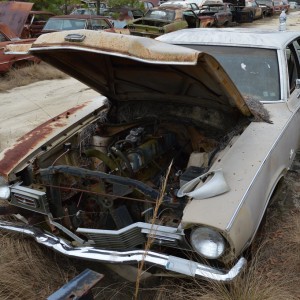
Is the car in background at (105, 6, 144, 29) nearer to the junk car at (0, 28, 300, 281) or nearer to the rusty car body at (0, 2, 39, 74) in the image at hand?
the rusty car body at (0, 2, 39, 74)

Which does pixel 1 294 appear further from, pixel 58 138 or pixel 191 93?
pixel 191 93

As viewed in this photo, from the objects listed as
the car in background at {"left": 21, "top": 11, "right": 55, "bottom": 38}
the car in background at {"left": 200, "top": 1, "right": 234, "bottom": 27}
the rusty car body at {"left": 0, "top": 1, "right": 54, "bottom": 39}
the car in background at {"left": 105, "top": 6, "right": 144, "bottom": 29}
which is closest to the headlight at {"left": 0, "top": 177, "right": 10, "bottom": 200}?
the rusty car body at {"left": 0, "top": 1, "right": 54, "bottom": 39}

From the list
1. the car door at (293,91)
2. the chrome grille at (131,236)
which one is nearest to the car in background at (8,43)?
the car door at (293,91)

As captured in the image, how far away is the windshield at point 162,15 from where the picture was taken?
589 inches

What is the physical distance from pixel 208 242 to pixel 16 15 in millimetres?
9216

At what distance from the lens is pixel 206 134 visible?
357 cm

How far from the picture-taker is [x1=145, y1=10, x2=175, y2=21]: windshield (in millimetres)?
14961

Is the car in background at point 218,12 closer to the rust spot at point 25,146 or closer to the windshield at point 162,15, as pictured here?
the windshield at point 162,15

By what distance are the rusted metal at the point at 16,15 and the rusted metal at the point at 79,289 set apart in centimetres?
875

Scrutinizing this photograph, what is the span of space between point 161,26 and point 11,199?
1268 cm

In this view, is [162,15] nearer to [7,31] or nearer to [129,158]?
[7,31]

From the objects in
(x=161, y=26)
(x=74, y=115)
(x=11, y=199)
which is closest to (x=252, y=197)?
(x=11, y=199)

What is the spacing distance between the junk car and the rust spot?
1cm

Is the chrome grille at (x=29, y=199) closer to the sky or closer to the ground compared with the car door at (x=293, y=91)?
closer to the ground
